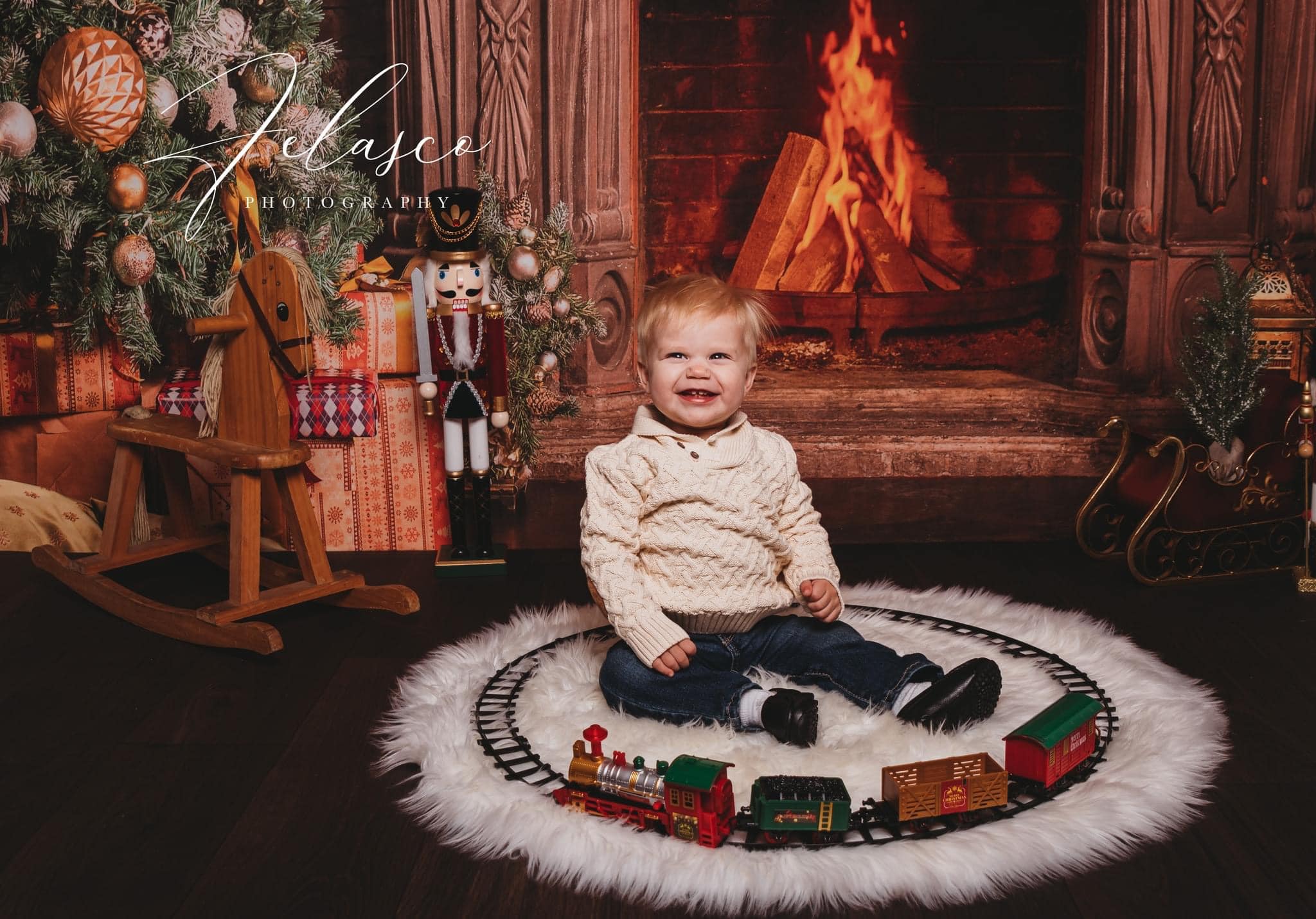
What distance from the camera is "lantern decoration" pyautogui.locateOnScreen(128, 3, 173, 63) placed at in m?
3.06

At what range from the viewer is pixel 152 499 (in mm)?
3656

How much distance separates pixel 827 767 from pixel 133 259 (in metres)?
2.07

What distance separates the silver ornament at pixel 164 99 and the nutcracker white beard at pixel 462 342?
86 cm

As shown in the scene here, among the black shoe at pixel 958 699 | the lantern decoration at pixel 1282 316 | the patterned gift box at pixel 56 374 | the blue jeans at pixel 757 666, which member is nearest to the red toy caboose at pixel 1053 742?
the black shoe at pixel 958 699

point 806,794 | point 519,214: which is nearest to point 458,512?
point 519,214

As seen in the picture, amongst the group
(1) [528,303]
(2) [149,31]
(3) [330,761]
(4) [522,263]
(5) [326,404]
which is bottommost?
(3) [330,761]

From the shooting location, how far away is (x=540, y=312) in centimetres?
334

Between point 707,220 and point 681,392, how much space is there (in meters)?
2.09

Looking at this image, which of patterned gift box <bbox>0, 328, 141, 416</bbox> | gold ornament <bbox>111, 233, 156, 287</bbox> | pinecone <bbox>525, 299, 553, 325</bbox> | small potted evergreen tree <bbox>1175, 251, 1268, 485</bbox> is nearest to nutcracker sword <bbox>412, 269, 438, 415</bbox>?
pinecone <bbox>525, 299, 553, 325</bbox>

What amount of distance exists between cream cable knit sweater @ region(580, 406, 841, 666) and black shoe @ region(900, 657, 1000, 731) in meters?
0.34

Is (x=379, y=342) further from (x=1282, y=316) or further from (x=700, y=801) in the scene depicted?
(x=1282, y=316)

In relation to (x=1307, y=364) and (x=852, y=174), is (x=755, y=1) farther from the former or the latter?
(x=1307, y=364)

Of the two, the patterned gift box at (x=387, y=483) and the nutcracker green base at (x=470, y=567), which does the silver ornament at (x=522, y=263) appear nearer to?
the patterned gift box at (x=387, y=483)

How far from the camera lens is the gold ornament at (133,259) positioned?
3020mm
